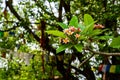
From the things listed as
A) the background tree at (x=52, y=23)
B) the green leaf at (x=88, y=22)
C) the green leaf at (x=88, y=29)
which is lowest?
the background tree at (x=52, y=23)

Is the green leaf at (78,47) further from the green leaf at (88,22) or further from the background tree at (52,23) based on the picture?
the background tree at (52,23)

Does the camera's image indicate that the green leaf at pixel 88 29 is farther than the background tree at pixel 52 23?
No

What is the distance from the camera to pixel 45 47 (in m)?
7.64

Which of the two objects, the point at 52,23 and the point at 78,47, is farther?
the point at 52,23

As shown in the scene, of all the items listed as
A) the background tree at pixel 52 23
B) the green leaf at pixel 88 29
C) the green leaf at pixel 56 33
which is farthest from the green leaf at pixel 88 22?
the background tree at pixel 52 23

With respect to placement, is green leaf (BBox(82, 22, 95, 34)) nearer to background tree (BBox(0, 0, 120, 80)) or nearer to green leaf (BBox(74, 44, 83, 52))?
green leaf (BBox(74, 44, 83, 52))

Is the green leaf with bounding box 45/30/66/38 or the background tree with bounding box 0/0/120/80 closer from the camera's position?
the green leaf with bounding box 45/30/66/38

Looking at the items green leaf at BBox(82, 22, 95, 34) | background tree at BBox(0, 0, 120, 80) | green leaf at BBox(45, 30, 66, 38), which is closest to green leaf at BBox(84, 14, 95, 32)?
green leaf at BBox(82, 22, 95, 34)

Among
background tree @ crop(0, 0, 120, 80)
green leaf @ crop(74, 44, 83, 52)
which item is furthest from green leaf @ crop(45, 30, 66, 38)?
background tree @ crop(0, 0, 120, 80)

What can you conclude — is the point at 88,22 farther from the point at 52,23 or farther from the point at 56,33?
the point at 52,23

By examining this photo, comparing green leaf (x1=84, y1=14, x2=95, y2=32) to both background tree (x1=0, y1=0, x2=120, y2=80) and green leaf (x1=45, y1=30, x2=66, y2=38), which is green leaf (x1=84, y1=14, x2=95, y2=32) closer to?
green leaf (x1=45, y1=30, x2=66, y2=38)

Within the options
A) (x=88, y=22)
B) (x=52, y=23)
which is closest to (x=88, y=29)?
(x=88, y=22)

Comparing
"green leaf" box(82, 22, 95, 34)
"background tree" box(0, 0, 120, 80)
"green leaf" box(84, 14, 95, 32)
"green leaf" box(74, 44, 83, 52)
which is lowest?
"background tree" box(0, 0, 120, 80)

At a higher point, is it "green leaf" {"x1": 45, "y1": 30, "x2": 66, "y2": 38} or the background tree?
"green leaf" {"x1": 45, "y1": 30, "x2": 66, "y2": 38}
